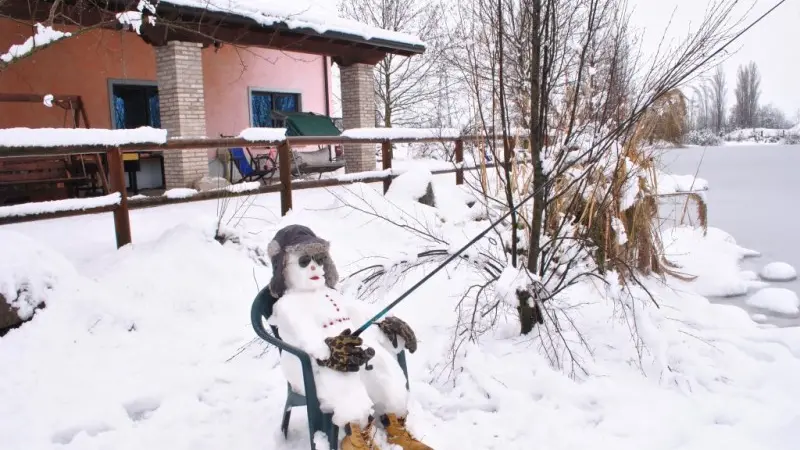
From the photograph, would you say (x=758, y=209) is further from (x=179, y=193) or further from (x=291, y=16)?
(x=179, y=193)

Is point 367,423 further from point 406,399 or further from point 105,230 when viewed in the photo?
point 105,230

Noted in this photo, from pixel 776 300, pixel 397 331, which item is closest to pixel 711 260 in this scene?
pixel 776 300

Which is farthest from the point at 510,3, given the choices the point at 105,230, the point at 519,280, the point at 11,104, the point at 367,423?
the point at 11,104

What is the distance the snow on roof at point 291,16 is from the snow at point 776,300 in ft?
19.5

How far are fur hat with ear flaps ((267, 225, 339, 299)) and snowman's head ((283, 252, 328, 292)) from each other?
0.05 feet

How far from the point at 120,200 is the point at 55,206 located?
405 mm

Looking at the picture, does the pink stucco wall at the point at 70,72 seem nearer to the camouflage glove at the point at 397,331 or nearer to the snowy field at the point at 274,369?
the snowy field at the point at 274,369

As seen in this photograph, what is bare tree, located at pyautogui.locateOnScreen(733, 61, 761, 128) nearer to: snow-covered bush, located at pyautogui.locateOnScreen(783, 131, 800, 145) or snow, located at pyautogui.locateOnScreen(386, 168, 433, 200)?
snow-covered bush, located at pyautogui.locateOnScreen(783, 131, 800, 145)

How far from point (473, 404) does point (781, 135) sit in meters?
41.5

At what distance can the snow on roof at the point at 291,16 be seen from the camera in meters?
7.88

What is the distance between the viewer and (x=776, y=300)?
15.9 feet

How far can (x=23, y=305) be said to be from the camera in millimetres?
3146

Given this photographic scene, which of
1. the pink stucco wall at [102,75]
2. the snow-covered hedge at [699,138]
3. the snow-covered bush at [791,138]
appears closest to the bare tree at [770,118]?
the snow-covered bush at [791,138]

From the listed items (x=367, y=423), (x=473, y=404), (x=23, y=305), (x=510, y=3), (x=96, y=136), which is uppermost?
(x=510, y=3)
